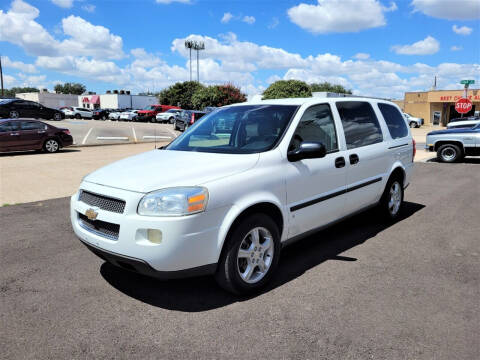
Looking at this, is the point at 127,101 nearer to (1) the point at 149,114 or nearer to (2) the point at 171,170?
(1) the point at 149,114

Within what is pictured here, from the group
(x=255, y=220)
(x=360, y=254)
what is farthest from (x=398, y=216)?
(x=255, y=220)

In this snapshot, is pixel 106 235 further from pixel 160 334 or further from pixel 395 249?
pixel 395 249

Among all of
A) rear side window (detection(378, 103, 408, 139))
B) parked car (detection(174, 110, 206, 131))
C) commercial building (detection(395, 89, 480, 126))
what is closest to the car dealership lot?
rear side window (detection(378, 103, 408, 139))

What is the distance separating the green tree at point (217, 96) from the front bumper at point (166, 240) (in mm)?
46087

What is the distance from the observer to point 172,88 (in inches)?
2547

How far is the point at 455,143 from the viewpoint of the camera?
13.5 meters

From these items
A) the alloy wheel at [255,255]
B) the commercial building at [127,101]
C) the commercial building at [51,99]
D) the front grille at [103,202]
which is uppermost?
the commercial building at [51,99]

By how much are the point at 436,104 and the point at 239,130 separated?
5548 cm

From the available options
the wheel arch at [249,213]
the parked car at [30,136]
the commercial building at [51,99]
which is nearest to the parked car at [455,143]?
the wheel arch at [249,213]

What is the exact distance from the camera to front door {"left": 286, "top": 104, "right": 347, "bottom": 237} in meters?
3.86

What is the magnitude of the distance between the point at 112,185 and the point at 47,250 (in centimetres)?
209

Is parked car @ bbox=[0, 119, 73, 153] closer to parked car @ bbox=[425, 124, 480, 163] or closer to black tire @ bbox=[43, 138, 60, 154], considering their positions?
black tire @ bbox=[43, 138, 60, 154]

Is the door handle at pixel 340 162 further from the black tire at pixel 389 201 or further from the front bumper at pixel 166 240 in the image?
the front bumper at pixel 166 240

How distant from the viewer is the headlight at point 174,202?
119 inches
